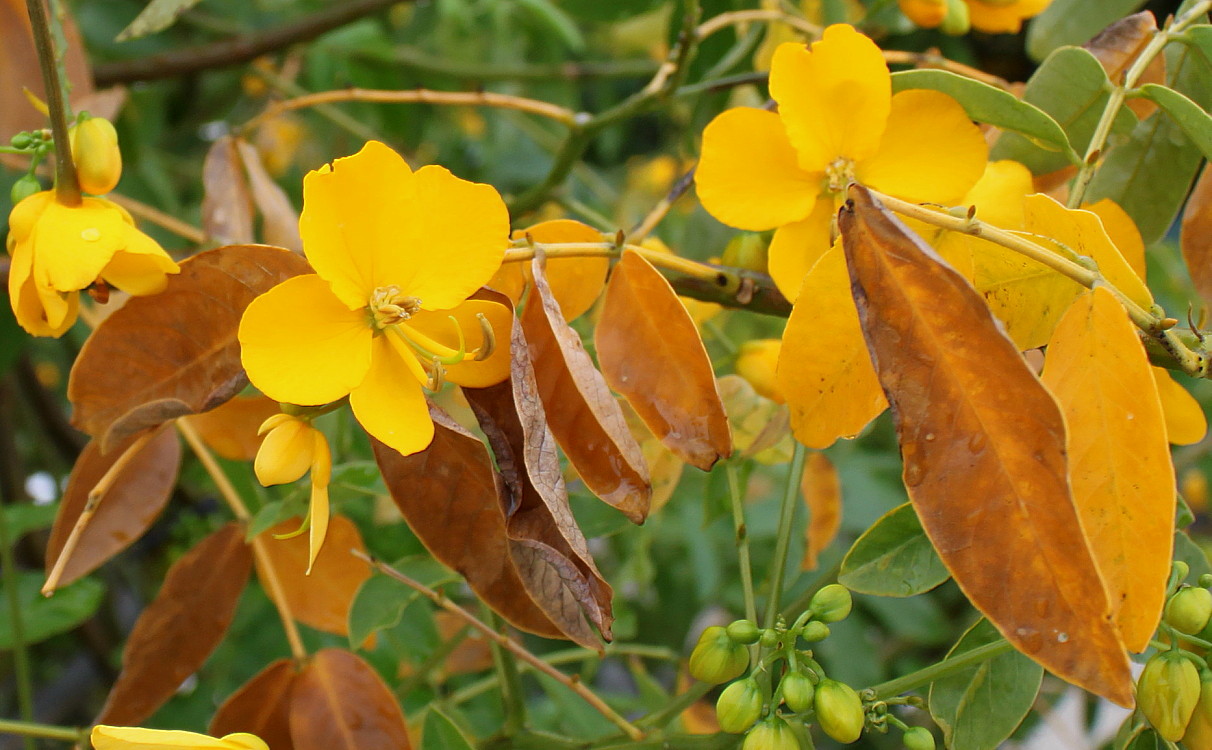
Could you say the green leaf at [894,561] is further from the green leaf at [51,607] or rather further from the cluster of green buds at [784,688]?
the green leaf at [51,607]

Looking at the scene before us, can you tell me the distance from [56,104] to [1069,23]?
66 cm

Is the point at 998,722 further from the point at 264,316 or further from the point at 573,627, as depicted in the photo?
the point at 264,316

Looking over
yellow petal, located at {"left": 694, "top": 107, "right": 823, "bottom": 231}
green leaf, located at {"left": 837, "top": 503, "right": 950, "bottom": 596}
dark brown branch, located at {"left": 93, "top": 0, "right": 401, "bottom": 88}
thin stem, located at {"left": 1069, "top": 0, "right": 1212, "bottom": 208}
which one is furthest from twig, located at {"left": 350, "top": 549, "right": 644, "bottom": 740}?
dark brown branch, located at {"left": 93, "top": 0, "right": 401, "bottom": 88}

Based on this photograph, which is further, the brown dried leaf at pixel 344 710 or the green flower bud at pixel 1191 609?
the brown dried leaf at pixel 344 710

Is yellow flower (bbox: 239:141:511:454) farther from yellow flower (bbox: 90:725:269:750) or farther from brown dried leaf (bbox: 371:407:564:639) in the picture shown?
yellow flower (bbox: 90:725:269:750)

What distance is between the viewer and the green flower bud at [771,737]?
17.7 inches

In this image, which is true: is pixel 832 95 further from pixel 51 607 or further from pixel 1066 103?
pixel 51 607

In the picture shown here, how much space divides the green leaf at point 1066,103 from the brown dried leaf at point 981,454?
0.83ft

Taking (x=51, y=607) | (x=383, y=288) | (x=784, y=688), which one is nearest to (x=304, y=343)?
(x=383, y=288)

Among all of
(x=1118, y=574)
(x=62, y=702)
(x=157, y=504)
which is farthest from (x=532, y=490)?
(x=62, y=702)

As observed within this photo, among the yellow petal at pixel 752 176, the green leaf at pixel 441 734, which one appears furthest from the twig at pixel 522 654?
the yellow petal at pixel 752 176

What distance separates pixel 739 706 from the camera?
46 cm

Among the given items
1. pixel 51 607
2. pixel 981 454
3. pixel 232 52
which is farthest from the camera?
pixel 232 52

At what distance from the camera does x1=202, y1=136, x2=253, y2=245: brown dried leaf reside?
2.34 feet
